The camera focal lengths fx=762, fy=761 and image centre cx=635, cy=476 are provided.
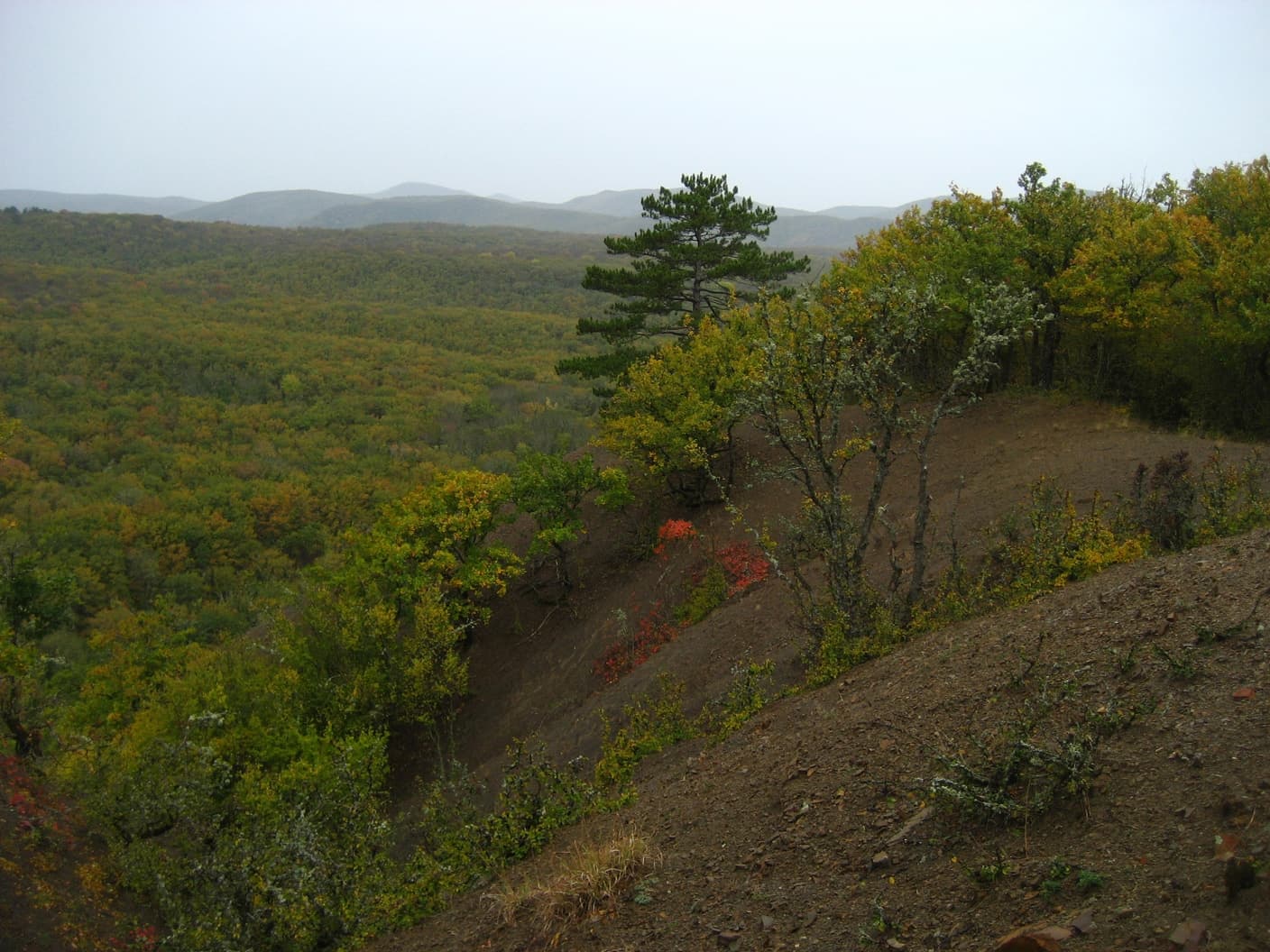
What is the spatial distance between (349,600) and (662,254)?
1299cm

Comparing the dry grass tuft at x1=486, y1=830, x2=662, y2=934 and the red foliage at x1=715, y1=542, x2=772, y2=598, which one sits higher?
the dry grass tuft at x1=486, y1=830, x2=662, y2=934

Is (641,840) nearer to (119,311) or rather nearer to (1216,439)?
(1216,439)

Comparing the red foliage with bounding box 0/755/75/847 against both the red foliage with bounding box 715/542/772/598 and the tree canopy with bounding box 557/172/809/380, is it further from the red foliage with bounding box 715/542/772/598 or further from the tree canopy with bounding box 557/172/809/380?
the tree canopy with bounding box 557/172/809/380

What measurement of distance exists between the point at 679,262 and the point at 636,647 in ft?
38.6

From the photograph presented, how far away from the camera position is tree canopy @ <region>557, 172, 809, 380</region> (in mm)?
21516

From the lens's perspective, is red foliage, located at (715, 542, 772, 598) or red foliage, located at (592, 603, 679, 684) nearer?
red foliage, located at (592, 603, 679, 684)

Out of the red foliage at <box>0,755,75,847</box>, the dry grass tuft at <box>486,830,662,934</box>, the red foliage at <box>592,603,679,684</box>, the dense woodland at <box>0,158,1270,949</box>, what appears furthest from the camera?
the red foliage at <box>592,603,679,684</box>

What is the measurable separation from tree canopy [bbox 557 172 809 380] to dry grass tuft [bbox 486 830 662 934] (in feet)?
53.6

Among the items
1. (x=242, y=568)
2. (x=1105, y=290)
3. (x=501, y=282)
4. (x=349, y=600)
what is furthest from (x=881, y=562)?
(x=501, y=282)

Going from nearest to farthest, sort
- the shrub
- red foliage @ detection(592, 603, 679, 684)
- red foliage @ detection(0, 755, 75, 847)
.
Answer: the shrub → red foliage @ detection(0, 755, 75, 847) → red foliage @ detection(592, 603, 679, 684)

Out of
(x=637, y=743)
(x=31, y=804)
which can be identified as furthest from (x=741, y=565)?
(x=31, y=804)

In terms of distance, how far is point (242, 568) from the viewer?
42812mm

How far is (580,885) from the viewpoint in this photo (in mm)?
5281

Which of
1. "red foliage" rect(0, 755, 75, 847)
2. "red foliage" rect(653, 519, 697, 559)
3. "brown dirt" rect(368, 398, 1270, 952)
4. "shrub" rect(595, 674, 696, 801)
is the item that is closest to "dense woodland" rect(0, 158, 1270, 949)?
"red foliage" rect(0, 755, 75, 847)
